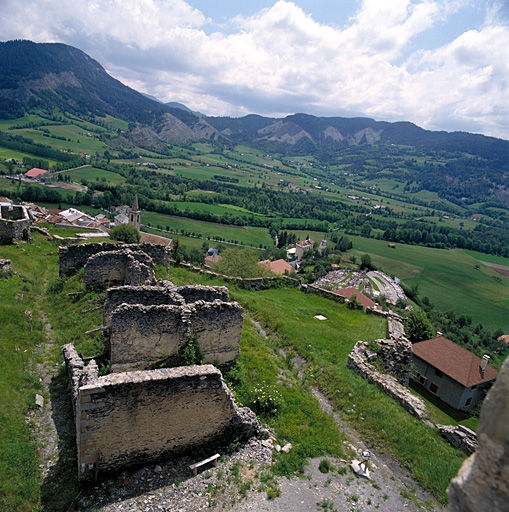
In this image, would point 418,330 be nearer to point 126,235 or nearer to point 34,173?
point 126,235

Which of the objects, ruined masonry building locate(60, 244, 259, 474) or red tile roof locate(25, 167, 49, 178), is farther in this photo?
red tile roof locate(25, 167, 49, 178)

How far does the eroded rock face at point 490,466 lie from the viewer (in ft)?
11.5

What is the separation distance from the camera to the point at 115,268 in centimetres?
2223

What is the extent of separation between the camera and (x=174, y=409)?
1066 centimetres

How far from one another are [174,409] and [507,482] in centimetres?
893

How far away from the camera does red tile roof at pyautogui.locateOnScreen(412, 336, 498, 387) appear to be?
2794cm

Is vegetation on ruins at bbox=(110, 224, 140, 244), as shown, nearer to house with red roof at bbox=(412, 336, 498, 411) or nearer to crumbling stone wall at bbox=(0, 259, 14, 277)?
crumbling stone wall at bbox=(0, 259, 14, 277)

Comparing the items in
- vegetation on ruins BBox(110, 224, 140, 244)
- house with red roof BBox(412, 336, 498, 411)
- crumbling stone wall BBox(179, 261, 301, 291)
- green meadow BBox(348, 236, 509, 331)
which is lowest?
green meadow BBox(348, 236, 509, 331)

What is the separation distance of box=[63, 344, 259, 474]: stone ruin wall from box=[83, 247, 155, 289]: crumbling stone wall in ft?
32.9

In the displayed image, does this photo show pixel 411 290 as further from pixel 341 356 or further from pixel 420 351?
pixel 341 356

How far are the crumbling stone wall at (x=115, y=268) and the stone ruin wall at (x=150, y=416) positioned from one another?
32.9ft

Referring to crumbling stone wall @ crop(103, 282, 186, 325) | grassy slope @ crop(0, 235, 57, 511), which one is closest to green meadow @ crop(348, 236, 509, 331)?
crumbling stone wall @ crop(103, 282, 186, 325)

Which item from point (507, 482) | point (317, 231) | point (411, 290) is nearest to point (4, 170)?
point (317, 231)

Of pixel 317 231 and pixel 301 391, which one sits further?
pixel 317 231
